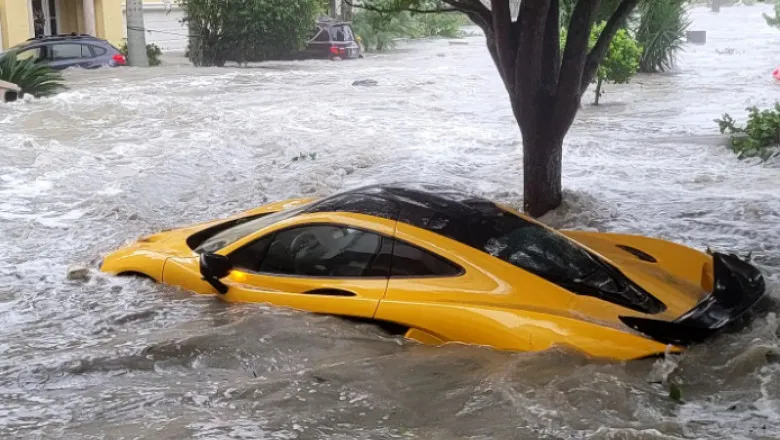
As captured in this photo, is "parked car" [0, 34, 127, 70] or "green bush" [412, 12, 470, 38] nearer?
"parked car" [0, 34, 127, 70]

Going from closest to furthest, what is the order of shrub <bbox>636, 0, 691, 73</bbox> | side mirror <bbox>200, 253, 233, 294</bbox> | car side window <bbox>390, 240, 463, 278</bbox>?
car side window <bbox>390, 240, 463, 278</bbox>
side mirror <bbox>200, 253, 233, 294</bbox>
shrub <bbox>636, 0, 691, 73</bbox>

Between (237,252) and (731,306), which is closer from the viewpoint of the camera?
(731,306)

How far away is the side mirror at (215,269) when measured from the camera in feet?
19.0

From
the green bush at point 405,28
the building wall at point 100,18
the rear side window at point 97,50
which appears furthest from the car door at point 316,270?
the building wall at point 100,18

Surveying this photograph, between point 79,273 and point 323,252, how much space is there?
2472mm

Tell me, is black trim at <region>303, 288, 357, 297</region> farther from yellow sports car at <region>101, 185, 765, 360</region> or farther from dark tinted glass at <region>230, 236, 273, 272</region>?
→ dark tinted glass at <region>230, 236, 273, 272</region>

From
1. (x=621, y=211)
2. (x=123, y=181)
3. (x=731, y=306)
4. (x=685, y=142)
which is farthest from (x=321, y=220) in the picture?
(x=685, y=142)

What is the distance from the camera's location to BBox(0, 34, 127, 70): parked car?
21.2 metres

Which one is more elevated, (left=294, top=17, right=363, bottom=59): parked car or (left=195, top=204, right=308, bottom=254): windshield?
(left=294, top=17, right=363, bottom=59): parked car

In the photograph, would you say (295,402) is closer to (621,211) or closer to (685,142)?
(621,211)

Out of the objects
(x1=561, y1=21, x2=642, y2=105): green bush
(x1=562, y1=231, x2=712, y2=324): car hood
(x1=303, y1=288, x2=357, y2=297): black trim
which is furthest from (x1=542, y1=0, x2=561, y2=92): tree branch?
(x1=561, y1=21, x2=642, y2=105): green bush

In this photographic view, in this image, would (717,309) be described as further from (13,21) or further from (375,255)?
(13,21)

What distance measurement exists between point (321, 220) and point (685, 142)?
1064 cm

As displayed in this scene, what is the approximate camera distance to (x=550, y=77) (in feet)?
29.7
